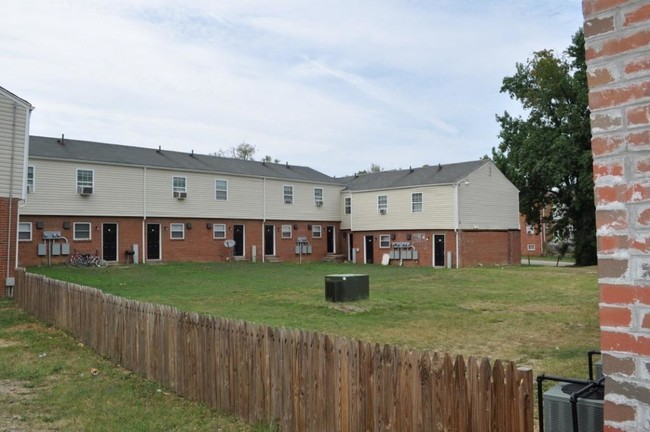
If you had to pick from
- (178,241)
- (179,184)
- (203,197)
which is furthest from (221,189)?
(178,241)

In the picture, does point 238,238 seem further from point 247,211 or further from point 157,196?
point 157,196

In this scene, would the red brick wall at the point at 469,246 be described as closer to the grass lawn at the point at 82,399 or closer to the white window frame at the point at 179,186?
the white window frame at the point at 179,186

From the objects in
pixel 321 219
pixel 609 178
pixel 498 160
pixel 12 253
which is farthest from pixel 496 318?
pixel 498 160

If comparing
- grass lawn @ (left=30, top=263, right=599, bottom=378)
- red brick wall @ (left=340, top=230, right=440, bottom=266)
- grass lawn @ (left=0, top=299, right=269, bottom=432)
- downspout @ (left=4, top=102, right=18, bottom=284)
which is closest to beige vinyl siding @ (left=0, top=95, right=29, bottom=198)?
downspout @ (left=4, top=102, right=18, bottom=284)

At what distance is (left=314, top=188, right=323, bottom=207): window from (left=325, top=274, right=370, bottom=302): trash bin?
24.3m

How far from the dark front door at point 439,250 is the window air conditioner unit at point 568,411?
1188 inches

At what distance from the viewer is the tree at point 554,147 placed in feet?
108

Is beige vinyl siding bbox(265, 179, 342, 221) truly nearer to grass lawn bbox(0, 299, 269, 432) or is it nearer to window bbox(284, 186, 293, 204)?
window bbox(284, 186, 293, 204)

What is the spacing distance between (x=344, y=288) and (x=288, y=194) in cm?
2332

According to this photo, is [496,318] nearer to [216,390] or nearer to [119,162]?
[216,390]

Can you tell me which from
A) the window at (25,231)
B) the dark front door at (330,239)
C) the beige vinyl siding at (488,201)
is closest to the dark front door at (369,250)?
the dark front door at (330,239)

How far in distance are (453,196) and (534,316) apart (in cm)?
2053

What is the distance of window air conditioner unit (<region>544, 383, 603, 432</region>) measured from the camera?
8.36 feet

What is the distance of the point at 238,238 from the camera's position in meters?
33.8
